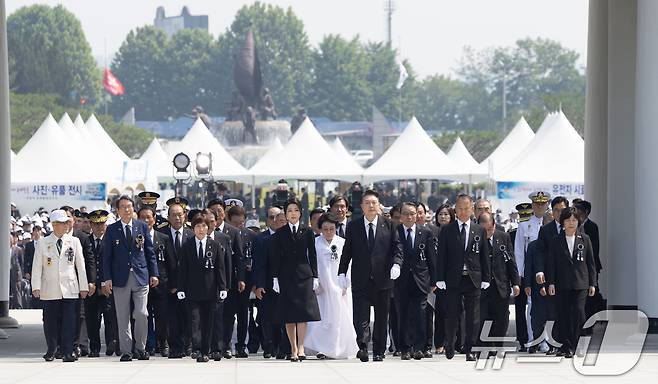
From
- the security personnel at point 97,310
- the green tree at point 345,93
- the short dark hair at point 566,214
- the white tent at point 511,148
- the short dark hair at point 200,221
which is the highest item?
the green tree at point 345,93

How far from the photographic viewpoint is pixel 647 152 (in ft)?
73.3

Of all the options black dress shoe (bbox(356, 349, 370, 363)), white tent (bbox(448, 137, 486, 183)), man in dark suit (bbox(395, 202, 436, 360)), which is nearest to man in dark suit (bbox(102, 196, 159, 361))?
black dress shoe (bbox(356, 349, 370, 363))

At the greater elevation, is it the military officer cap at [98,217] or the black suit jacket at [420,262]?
the military officer cap at [98,217]

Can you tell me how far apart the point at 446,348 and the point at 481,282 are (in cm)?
90

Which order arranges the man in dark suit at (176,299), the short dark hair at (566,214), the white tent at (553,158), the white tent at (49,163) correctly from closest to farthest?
the short dark hair at (566,214)
the man in dark suit at (176,299)
the white tent at (553,158)
the white tent at (49,163)

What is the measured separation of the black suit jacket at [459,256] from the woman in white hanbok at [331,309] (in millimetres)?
1343

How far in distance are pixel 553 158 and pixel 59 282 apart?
34975mm

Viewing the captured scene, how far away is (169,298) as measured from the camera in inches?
836

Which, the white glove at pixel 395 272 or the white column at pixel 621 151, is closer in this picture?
the white glove at pixel 395 272

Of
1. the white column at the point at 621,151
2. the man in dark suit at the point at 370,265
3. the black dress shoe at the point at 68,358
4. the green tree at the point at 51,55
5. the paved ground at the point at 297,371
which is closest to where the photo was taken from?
the paved ground at the point at 297,371

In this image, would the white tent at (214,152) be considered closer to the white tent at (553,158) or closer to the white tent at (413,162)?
the white tent at (413,162)

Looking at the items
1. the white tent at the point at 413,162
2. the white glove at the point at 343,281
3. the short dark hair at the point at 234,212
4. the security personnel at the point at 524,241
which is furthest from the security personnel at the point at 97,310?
the white tent at the point at 413,162

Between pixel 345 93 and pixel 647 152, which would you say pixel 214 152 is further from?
pixel 345 93

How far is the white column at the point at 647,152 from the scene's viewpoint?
22125 millimetres
